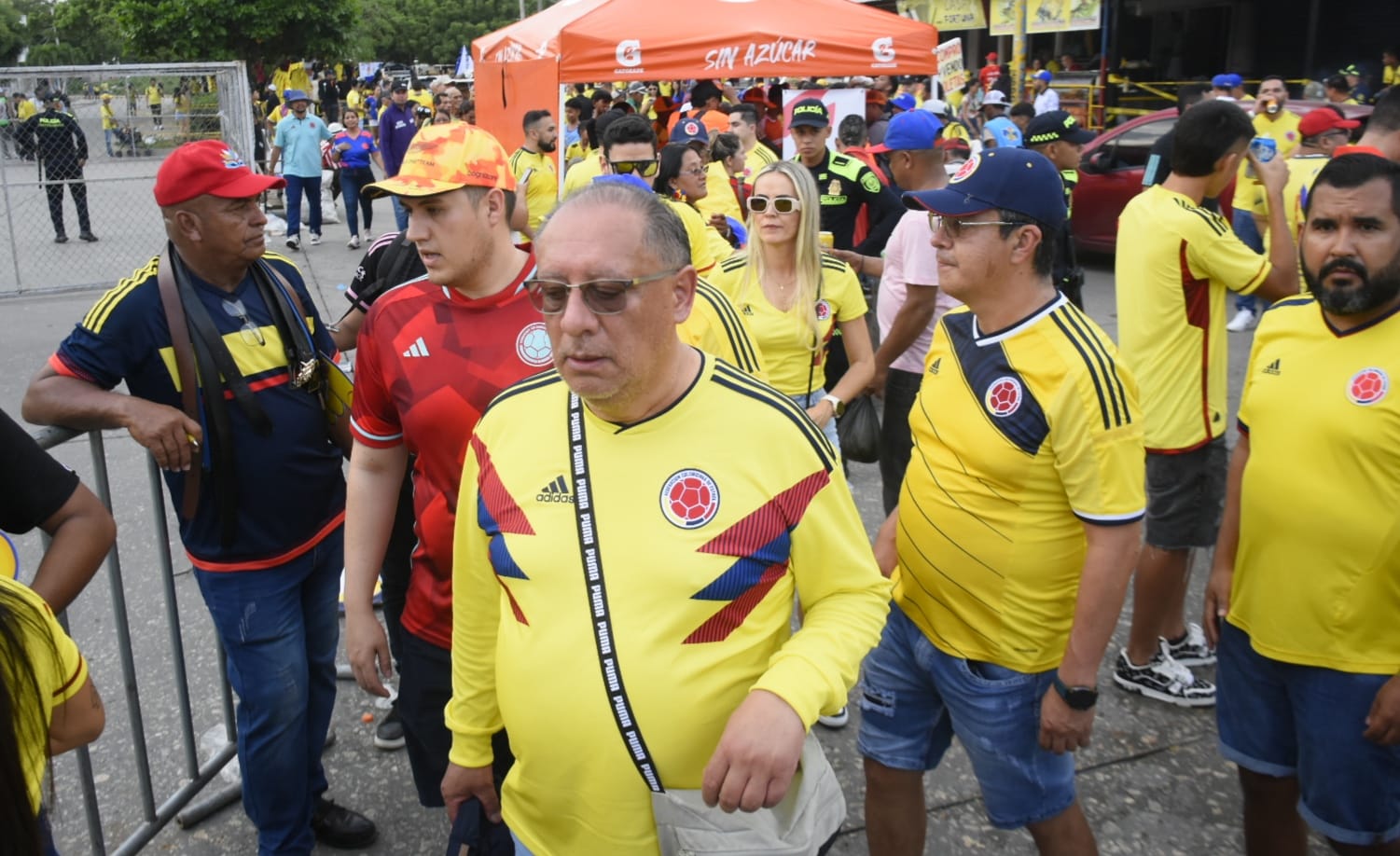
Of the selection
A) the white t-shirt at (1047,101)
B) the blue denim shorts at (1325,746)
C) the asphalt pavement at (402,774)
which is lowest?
the asphalt pavement at (402,774)

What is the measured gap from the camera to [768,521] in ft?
6.43

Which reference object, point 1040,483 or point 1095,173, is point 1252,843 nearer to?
point 1040,483

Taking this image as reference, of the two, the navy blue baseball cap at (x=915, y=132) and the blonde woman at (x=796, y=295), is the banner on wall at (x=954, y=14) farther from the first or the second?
the blonde woman at (x=796, y=295)

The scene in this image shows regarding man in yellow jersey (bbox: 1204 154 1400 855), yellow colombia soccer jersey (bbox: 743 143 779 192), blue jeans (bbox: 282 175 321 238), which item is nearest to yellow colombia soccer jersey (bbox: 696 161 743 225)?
yellow colombia soccer jersey (bbox: 743 143 779 192)

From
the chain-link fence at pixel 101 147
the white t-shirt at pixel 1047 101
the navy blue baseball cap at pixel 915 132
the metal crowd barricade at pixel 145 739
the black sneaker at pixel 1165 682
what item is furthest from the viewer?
the white t-shirt at pixel 1047 101

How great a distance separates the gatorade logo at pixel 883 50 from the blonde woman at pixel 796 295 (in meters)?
7.01

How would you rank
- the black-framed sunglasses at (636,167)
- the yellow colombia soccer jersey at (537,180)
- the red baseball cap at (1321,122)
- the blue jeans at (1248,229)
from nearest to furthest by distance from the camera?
1. the black-framed sunglasses at (636,167)
2. the red baseball cap at (1321,122)
3. the yellow colombia soccer jersey at (537,180)
4. the blue jeans at (1248,229)

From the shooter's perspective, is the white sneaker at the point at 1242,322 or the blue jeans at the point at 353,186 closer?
the white sneaker at the point at 1242,322

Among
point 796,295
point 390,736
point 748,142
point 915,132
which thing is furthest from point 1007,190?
point 748,142

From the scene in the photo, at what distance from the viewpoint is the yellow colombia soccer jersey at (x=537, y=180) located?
29.9 ft

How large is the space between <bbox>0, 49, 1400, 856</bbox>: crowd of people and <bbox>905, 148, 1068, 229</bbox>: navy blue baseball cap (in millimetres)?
10

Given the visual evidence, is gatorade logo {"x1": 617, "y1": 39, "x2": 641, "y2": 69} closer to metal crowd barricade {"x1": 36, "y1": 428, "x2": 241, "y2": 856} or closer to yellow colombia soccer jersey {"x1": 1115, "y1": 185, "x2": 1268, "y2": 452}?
yellow colombia soccer jersey {"x1": 1115, "y1": 185, "x2": 1268, "y2": 452}

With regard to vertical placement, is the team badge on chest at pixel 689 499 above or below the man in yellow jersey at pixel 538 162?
below

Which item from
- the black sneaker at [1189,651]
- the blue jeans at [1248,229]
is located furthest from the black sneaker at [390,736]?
the blue jeans at [1248,229]
